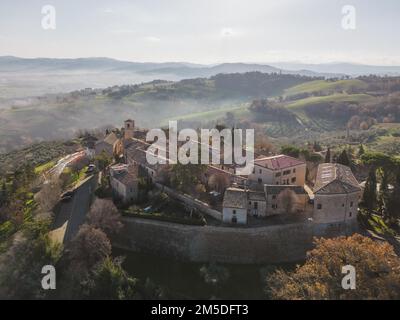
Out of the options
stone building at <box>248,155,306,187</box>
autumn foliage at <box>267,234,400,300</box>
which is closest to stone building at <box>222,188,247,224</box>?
stone building at <box>248,155,306,187</box>

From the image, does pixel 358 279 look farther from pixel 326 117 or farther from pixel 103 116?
pixel 103 116

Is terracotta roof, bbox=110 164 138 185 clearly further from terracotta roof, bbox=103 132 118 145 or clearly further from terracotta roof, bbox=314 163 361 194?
terracotta roof, bbox=314 163 361 194

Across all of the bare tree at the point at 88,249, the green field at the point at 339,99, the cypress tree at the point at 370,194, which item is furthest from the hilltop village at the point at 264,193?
the green field at the point at 339,99

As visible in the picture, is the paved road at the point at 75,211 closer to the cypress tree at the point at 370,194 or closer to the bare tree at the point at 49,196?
the bare tree at the point at 49,196

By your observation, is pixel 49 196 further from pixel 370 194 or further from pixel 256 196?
pixel 370 194

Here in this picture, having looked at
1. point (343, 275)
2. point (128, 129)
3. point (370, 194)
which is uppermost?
point (128, 129)

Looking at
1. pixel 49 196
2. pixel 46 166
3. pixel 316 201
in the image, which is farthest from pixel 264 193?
pixel 46 166
